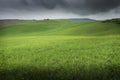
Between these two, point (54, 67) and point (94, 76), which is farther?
point (54, 67)

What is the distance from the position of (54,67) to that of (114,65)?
3.18 metres

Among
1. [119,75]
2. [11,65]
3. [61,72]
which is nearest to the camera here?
[119,75]

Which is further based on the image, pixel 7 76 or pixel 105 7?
pixel 105 7

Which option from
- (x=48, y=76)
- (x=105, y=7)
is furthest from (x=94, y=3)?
(x=48, y=76)

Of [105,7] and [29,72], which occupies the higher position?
[105,7]

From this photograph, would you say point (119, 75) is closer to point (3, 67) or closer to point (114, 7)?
point (3, 67)

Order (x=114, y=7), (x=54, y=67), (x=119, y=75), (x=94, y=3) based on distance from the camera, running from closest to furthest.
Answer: (x=119, y=75) < (x=54, y=67) < (x=114, y=7) < (x=94, y=3)

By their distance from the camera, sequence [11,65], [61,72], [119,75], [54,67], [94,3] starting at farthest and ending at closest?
1. [94,3]
2. [11,65]
3. [54,67]
4. [61,72]
5. [119,75]

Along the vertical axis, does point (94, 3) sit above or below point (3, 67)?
above

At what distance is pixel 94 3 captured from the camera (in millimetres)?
19969

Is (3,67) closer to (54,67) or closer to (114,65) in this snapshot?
(54,67)

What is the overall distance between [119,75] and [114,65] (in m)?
1.55

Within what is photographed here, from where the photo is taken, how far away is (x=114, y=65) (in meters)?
9.62

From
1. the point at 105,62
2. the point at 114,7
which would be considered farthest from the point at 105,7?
the point at 105,62
